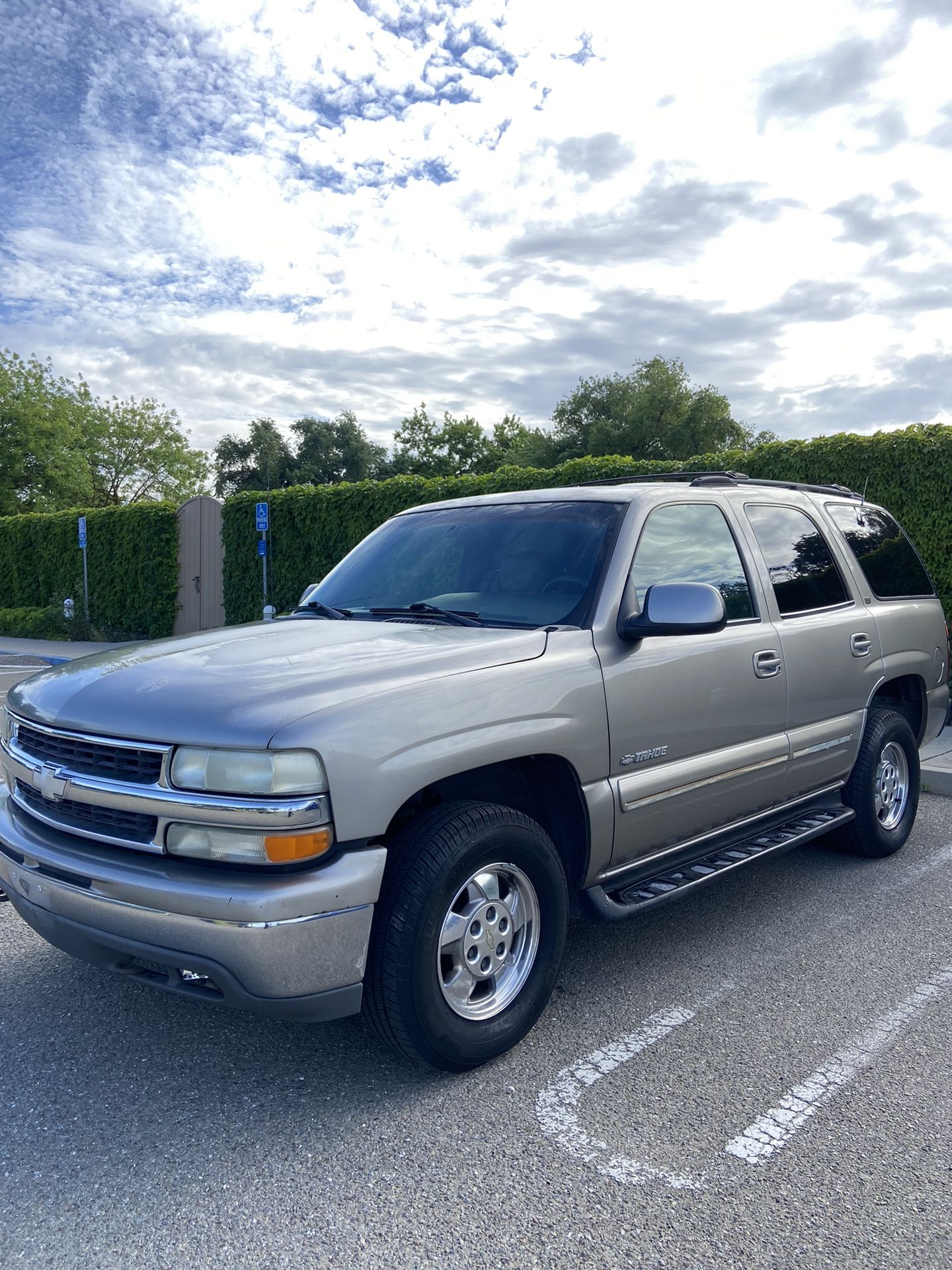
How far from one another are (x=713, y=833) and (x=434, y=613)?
1413mm

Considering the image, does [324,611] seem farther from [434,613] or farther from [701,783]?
[701,783]

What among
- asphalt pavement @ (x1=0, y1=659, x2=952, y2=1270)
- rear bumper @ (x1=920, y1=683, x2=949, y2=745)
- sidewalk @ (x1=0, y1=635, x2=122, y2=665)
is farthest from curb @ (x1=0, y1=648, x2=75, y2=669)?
rear bumper @ (x1=920, y1=683, x2=949, y2=745)

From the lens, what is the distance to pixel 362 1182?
2523 millimetres

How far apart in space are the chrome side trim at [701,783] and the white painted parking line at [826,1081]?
0.98 m

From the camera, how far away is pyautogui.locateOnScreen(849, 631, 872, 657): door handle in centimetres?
481

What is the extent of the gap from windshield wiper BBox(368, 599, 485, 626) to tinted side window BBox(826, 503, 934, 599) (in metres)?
2.36

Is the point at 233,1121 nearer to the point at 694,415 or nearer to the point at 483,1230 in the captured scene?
the point at 483,1230

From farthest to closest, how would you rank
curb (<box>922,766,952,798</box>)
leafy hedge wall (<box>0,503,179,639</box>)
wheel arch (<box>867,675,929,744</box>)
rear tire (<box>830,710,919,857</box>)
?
1. leafy hedge wall (<box>0,503,179,639</box>)
2. curb (<box>922,766,952,798</box>)
3. wheel arch (<box>867,675,929,744</box>)
4. rear tire (<box>830,710,919,857</box>)

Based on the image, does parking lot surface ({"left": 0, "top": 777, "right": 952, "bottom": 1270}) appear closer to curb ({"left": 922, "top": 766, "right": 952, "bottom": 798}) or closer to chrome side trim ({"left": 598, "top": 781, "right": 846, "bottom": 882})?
chrome side trim ({"left": 598, "top": 781, "right": 846, "bottom": 882})

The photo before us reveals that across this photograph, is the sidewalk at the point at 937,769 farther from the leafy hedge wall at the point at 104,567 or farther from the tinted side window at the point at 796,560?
the leafy hedge wall at the point at 104,567

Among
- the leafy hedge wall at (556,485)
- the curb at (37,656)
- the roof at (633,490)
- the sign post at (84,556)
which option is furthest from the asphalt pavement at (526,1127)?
the sign post at (84,556)

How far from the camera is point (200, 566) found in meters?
18.7

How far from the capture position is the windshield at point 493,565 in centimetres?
367

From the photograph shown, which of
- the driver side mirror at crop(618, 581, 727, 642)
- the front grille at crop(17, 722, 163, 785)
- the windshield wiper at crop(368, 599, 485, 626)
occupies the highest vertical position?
the driver side mirror at crop(618, 581, 727, 642)
